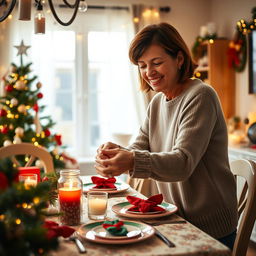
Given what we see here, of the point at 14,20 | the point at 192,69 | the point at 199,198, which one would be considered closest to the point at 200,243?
the point at 199,198

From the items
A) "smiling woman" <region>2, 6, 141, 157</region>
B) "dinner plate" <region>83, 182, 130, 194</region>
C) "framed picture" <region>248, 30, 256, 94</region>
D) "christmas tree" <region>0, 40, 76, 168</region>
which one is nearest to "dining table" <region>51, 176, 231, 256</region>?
"dinner plate" <region>83, 182, 130, 194</region>

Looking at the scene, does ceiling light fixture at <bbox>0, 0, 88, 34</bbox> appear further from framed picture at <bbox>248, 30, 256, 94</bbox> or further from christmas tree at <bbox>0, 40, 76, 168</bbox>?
framed picture at <bbox>248, 30, 256, 94</bbox>

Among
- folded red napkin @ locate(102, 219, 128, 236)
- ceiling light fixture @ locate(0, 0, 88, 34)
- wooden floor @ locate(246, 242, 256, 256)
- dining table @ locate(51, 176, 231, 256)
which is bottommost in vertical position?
wooden floor @ locate(246, 242, 256, 256)

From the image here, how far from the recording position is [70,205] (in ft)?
4.80

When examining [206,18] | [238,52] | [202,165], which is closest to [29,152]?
[202,165]

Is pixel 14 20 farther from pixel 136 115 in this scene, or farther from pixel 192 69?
pixel 192 69

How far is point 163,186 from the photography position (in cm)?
179

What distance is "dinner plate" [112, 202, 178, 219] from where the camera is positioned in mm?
1508

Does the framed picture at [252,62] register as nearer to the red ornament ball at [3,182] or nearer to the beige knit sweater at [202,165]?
the beige knit sweater at [202,165]

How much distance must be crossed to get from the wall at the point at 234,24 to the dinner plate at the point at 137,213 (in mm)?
2973

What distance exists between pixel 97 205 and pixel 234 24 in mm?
3623

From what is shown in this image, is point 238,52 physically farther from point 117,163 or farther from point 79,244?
point 79,244

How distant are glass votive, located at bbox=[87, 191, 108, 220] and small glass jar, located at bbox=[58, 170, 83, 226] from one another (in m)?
0.04

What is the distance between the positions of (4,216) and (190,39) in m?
4.52
